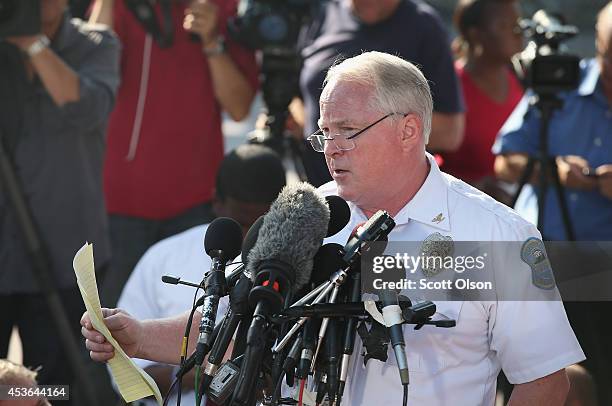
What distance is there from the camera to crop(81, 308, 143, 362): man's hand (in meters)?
2.61

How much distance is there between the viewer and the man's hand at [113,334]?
8.57ft

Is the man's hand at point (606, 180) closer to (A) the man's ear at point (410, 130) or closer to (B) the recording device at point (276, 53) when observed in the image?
(B) the recording device at point (276, 53)

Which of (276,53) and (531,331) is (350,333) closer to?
(531,331)

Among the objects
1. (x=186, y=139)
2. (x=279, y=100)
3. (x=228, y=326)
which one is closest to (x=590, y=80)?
(x=279, y=100)

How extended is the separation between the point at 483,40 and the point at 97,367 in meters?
2.57

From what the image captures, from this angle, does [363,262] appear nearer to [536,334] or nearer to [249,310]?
[249,310]

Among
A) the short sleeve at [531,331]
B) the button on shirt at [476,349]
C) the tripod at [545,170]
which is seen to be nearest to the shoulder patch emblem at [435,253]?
the button on shirt at [476,349]

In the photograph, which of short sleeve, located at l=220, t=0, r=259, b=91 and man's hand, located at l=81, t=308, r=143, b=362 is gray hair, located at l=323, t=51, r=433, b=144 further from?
short sleeve, located at l=220, t=0, r=259, b=91

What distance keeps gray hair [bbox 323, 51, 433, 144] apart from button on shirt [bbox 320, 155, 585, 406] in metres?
0.32

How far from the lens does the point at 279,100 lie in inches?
204

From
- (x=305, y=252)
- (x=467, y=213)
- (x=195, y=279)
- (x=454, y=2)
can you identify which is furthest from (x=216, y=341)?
(x=454, y=2)

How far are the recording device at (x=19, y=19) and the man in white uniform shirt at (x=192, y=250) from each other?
938 mm

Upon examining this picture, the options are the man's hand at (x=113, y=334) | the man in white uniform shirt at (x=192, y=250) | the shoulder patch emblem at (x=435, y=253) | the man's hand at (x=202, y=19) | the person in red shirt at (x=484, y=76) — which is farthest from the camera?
the person in red shirt at (x=484, y=76)

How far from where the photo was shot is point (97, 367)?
5.25 m
